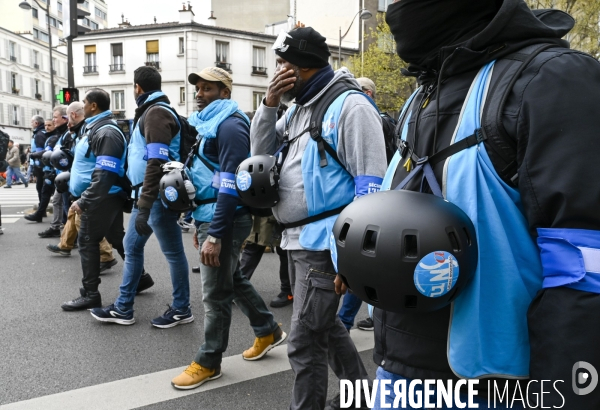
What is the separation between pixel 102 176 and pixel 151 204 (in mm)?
956

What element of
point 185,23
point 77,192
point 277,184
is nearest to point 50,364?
point 77,192

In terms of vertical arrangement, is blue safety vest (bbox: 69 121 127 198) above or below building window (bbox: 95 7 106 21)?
below

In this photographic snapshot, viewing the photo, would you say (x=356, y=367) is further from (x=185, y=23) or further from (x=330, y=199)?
(x=185, y=23)

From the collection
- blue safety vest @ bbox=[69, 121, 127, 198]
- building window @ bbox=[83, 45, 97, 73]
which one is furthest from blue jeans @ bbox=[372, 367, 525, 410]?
building window @ bbox=[83, 45, 97, 73]

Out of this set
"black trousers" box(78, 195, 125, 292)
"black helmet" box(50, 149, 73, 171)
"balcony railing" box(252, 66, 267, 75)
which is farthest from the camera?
"balcony railing" box(252, 66, 267, 75)

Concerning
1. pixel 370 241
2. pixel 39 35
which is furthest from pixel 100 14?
pixel 370 241

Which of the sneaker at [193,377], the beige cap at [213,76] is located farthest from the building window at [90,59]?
the sneaker at [193,377]

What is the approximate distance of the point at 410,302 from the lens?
1320mm

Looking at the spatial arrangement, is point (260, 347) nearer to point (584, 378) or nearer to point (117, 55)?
point (584, 378)

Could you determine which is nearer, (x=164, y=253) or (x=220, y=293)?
(x=220, y=293)

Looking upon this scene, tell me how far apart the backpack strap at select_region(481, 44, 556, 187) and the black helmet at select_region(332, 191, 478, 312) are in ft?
0.50

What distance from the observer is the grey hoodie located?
2.45 m

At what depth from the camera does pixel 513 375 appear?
128cm

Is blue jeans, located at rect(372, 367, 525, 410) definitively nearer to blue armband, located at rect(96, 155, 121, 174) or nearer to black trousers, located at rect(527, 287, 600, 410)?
black trousers, located at rect(527, 287, 600, 410)
